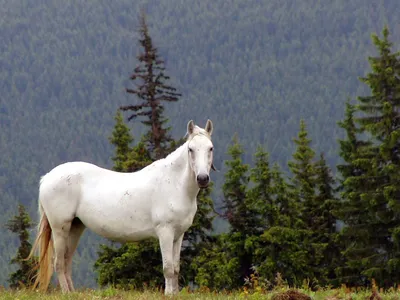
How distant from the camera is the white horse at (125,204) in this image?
14.7 meters

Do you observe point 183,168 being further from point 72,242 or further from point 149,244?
point 149,244

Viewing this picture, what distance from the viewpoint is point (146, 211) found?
1518cm

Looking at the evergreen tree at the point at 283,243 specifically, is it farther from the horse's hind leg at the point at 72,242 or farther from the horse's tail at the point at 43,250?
the horse's tail at the point at 43,250

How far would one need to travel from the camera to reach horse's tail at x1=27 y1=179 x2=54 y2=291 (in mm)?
15859

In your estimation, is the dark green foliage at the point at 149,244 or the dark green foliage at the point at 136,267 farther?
the dark green foliage at the point at 149,244

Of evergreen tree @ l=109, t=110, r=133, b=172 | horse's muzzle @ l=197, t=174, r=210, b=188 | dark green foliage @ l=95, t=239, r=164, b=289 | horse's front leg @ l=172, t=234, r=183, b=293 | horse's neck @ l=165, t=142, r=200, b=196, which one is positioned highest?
evergreen tree @ l=109, t=110, r=133, b=172

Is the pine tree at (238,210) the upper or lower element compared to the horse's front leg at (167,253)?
upper

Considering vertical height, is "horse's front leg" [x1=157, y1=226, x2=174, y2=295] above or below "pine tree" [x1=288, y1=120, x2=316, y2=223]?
below

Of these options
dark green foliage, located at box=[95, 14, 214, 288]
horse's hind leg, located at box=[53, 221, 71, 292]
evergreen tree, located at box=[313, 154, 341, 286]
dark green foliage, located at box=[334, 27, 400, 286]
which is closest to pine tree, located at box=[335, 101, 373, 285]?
dark green foliage, located at box=[334, 27, 400, 286]

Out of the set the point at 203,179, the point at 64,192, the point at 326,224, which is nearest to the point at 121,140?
the point at 326,224

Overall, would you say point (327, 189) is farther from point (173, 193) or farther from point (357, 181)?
point (173, 193)

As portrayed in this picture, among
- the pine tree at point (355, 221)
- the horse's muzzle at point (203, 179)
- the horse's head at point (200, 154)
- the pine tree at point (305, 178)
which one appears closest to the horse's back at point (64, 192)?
the horse's head at point (200, 154)

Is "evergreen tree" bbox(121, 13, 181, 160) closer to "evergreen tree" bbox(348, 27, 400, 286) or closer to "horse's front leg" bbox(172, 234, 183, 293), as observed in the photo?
"evergreen tree" bbox(348, 27, 400, 286)

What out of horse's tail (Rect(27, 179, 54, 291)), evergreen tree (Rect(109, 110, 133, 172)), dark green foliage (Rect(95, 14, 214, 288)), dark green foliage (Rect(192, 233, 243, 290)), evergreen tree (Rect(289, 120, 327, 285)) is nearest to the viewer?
horse's tail (Rect(27, 179, 54, 291))
